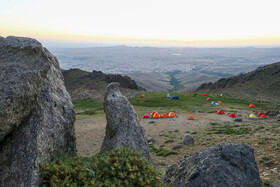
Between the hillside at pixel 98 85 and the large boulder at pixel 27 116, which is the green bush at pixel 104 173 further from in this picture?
the hillside at pixel 98 85

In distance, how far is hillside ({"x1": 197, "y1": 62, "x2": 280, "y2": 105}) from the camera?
246 ft

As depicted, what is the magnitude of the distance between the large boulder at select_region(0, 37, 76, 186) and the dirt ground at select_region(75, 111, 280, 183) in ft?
30.6

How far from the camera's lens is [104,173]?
7973 millimetres

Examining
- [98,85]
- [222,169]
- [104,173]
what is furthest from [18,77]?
[98,85]

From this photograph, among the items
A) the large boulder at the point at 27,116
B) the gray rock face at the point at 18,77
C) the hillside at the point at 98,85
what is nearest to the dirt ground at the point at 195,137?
the large boulder at the point at 27,116

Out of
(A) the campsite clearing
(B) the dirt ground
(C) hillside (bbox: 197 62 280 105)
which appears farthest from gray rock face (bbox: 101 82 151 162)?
(C) hillside (bbox: 197 62 280 105)

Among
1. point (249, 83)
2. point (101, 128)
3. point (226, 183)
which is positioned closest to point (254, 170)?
point (226, 183)

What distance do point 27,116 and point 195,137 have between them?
2120 cm

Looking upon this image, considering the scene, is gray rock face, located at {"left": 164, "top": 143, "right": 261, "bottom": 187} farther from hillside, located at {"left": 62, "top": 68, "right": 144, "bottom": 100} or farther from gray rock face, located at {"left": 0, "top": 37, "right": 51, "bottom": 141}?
hillside, located at {"left": 62, "top": 68, "right": 144, "bottom": 100}

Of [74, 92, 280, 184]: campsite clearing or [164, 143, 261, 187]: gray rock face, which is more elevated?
[164, 143, 261, 187]: gray rock face

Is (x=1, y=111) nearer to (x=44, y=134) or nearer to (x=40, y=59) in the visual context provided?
(x=44, y=134)

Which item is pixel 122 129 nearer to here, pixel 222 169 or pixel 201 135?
pixel 222 169

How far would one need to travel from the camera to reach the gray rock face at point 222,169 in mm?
8008

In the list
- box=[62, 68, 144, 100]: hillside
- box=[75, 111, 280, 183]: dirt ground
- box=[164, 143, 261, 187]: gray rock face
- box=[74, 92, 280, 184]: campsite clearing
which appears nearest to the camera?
box=[164, 143, 261, 187]: gray rock face
